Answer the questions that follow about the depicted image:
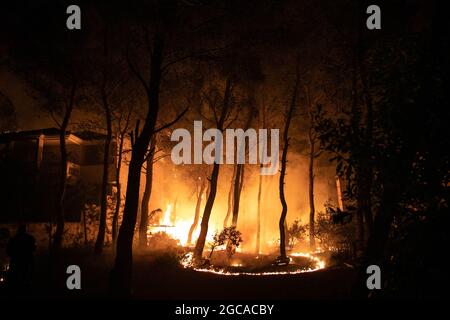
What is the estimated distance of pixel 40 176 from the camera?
23188 millimetres

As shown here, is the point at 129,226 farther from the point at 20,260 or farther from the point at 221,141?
the point at 221,141

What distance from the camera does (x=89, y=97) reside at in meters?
18.5

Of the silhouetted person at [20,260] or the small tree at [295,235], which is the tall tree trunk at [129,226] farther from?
the small tree at [295,235]

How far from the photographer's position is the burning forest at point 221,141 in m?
5.66

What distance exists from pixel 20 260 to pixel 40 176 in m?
13.9

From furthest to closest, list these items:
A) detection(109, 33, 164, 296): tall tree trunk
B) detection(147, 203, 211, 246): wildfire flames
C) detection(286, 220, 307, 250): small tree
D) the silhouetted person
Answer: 1. detection(147, 203, 211, 246): wildfire flames
2. detection(286, 220, 307, 250): small tree
3. the silhouetted person
4. detection(109, 33, 164, 296): tall tree trunk

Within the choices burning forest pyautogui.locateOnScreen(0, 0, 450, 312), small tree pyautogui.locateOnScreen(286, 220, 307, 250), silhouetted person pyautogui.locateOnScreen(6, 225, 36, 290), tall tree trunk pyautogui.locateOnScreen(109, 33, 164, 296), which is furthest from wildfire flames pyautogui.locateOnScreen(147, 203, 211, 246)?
tall tree trunk pyautogui.locateOnScreen(109, 33, 164, 296)

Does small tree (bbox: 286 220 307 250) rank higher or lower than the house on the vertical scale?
lower

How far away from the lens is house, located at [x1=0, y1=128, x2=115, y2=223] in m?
22.1

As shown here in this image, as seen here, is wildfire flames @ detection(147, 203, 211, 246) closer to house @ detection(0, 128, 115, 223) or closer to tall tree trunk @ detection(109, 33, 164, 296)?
house @ detection(0, 128, 115, 223)

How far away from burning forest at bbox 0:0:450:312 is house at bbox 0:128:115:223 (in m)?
0.09

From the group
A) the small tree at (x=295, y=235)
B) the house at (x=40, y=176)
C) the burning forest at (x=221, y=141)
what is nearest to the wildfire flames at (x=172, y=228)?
the burning forest at (x=221, y=141)

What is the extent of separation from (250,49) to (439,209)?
33.5 ft
